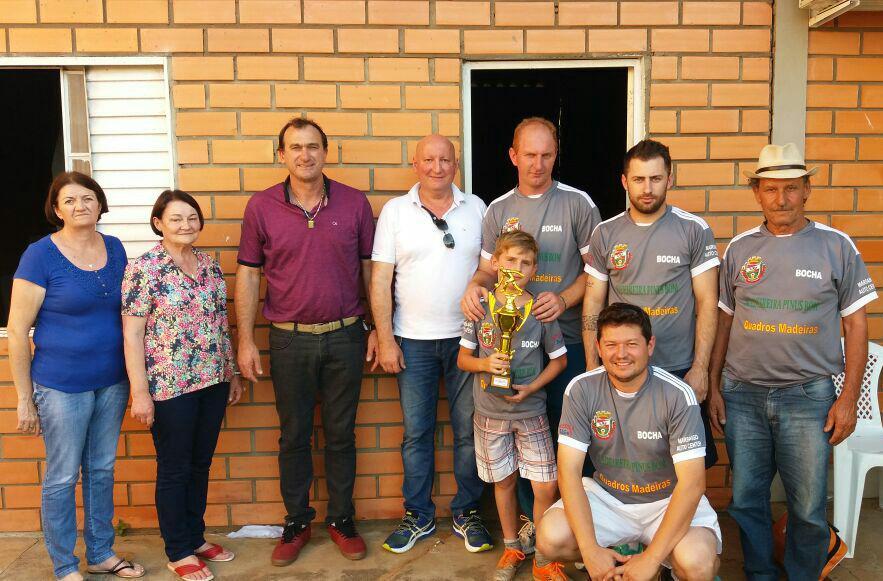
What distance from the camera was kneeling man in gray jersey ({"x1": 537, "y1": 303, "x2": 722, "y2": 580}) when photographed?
2754 millimetres

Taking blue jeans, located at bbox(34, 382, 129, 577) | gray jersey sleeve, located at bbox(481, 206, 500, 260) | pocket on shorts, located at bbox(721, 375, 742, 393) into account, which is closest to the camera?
pocket on shorts, located at bbox(721, 375, 742, 393)

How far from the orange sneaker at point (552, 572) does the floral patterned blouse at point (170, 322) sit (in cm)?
173

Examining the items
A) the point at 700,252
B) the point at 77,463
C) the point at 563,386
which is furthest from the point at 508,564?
the point at 77,463

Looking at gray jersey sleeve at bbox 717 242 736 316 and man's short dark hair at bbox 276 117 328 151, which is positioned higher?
man's short dark hair at bbox 276 117 328 151

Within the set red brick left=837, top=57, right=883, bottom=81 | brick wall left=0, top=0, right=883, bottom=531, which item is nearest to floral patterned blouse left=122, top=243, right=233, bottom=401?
brick wall left=0, top=0, right=883, bottom=531

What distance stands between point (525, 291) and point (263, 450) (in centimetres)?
172

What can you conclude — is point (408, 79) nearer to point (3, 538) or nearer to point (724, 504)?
point (724, 504)

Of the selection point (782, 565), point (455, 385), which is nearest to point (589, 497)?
point (455, 385)

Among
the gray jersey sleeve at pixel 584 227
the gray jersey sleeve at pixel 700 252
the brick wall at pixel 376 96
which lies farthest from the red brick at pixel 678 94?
the gray jersey sleeve at pixel 700 252

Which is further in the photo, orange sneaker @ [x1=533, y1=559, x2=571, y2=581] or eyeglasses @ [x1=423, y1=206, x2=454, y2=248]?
eyeglasses @ [x1=423, y1=206, x2=454, y2=248]

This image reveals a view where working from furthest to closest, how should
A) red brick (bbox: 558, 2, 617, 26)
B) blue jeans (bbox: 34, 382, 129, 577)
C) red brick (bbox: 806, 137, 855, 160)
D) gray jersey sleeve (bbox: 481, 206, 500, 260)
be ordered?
1. red brick (bbox: 806, 137, 855, 160)
2. red brick (bbox: 558, 2, 617, 26)
3. gray jersey sleeve (bbox: 481, 206, 500, 260)
4. blue jeans (bbox: 34, 382, 129, 577)

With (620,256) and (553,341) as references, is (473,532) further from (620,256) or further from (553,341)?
(620,256)

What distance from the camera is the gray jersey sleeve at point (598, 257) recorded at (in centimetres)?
321

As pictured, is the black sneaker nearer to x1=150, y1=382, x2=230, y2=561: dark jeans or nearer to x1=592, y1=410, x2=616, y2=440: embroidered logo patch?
x1=592, y1=410, x2=616, y2=440: embroidered logo patch
